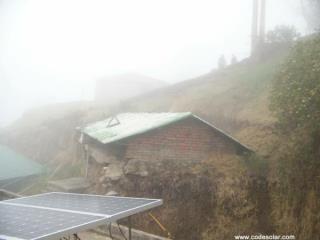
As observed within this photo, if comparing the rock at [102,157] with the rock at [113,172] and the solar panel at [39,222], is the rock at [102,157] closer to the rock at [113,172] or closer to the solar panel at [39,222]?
the rock at [113,172]

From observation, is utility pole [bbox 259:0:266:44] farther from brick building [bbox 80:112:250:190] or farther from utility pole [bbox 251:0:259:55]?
brick building [bbox 80:112:250:190]

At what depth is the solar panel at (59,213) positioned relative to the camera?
404cm

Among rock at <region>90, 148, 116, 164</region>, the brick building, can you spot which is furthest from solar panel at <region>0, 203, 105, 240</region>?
rock at <region>90, 148, 116, 164</region>

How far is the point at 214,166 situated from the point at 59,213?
6.40 m

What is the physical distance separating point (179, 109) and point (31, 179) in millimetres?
7933

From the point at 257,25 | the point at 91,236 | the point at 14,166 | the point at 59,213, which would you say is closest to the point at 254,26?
the point at 257,25

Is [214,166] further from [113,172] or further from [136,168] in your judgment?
[113,172]

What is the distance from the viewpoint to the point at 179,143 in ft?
37.6

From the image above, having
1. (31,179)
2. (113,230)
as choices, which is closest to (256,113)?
(113,230)

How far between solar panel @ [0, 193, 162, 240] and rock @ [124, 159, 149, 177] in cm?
405

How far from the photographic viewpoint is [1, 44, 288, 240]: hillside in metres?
9.16

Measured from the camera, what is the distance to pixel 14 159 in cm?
1816

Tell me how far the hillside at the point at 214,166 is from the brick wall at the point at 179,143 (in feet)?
2.07

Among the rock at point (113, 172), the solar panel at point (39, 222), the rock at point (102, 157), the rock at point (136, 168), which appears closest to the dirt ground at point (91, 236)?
the rock at point (113, 172)
